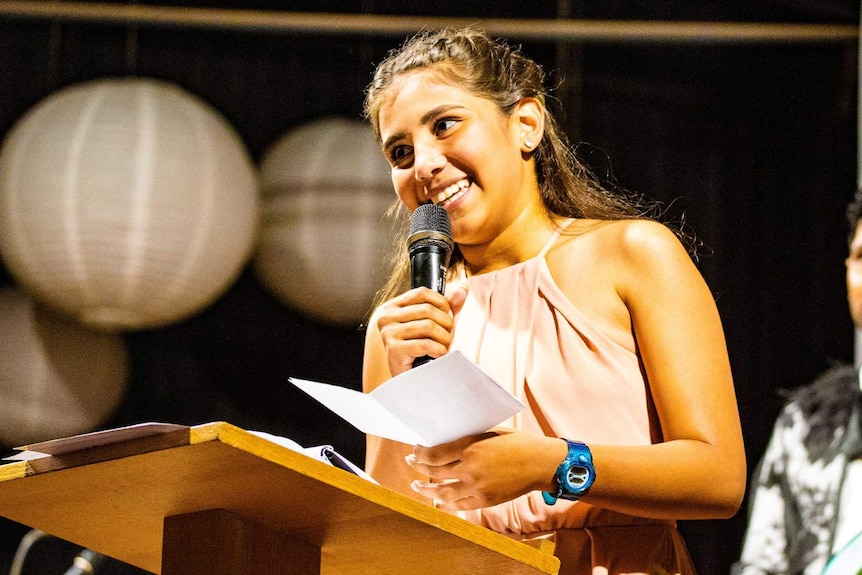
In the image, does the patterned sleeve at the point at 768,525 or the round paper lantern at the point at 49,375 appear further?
the round paper lantern at the point at 49,375

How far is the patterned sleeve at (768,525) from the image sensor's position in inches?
92.6

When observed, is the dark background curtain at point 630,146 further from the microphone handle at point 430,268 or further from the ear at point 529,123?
the microphone handle at point 430,268

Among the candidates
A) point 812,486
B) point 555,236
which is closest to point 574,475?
point 555,236

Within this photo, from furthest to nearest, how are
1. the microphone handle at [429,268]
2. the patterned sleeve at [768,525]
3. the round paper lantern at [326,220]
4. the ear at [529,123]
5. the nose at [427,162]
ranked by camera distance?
1. the round paper lantern at [326,220]
2. the patterned sleeve at [768,525]
3. the ear at [529,123]
4. the nose at [427,162]
5. the microphone handle at [429,268]

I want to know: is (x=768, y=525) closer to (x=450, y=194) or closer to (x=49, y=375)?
(x=450, y=194)

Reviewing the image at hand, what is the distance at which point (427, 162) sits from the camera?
1.57m

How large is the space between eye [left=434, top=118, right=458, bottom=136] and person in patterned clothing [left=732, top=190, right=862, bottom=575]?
1.15m

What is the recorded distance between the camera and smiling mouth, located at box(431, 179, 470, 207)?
159cm

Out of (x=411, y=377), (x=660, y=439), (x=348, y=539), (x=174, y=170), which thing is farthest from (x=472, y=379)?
(x=174, y=170)

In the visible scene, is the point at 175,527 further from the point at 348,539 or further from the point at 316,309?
the point at 316,309

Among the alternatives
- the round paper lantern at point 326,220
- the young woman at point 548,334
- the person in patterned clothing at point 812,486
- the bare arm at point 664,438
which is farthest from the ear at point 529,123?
the round paper lantern at point 326,220

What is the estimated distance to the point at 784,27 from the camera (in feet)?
11.2

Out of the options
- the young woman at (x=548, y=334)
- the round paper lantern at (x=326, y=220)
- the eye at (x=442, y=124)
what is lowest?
the young woman at (x=548, y=334)

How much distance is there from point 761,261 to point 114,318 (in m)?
1.82
